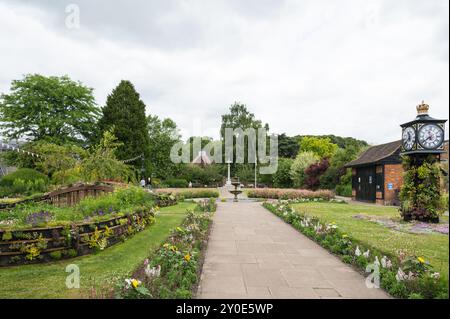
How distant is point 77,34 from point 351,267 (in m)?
7.19

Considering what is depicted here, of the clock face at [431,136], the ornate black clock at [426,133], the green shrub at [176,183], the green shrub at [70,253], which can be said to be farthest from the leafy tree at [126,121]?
the clock face at [431,136]

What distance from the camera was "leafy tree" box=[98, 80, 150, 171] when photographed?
99.9ft

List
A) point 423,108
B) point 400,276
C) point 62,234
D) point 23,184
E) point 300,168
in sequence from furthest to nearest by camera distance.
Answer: point 300,168 < point 23,184 < point 423,108 < point 62,234 < point 400,276

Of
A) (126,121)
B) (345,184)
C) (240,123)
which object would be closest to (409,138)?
(345,184)

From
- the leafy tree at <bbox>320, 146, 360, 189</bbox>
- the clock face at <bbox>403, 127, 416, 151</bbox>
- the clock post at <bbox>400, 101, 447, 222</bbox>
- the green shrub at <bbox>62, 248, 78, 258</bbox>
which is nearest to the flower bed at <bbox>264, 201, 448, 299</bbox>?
the green shrub at <bbox>62, 248, 78, 258</bbox>

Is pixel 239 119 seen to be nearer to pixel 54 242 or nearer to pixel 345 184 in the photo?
pixel 345 184

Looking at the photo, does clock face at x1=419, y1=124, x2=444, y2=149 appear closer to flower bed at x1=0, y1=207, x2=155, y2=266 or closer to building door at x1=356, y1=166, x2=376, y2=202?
building door at x1=356, y1=166, x2=376, y2=202

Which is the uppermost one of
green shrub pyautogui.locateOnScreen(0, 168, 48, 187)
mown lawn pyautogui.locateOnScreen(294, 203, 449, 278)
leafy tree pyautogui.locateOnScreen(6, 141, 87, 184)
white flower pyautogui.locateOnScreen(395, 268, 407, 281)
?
leafy tree pyautogui.locateOnScreen(6, 141, 87, 184)

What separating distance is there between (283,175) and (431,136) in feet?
81.9

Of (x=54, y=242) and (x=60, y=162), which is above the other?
(x=60, y=162)

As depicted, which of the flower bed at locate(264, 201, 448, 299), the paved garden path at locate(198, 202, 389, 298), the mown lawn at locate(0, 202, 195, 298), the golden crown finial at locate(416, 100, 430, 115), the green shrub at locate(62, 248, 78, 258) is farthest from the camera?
the golden crown finial at locate(416, 100, 430, 115)

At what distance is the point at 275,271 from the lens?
15.4 feet

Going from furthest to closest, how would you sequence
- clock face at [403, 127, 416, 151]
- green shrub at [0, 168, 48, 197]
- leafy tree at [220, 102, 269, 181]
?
leafy tree at [220, 102, 269, 181]
green shrub at [0, 168, 48, 197]
clock face at [403, 127, 416, 151]

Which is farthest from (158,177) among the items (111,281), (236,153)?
(111,281)
